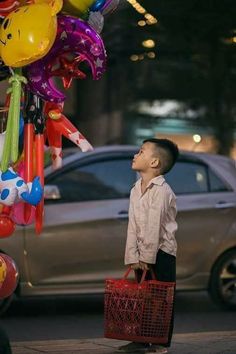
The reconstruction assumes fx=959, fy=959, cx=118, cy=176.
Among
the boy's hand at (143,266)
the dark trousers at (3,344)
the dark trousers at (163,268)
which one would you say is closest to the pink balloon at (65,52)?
the dark trousers at (3,344)

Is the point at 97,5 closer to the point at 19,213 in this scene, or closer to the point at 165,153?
the point at 19,213

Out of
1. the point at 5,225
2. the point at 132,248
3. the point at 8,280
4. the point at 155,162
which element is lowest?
the point at 8,280

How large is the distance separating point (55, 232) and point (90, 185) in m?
0.73

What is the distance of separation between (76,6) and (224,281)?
18.9 ft

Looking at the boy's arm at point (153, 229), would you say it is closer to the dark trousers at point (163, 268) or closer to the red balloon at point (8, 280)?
the dark trousers at point (163, 268)

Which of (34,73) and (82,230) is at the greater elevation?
(34,73)

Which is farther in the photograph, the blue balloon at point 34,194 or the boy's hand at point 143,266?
the boy's hand at point 143,266

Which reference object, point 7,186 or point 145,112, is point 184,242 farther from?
point 145,112

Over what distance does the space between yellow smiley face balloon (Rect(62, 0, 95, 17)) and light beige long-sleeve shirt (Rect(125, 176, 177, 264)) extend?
6.80 feet

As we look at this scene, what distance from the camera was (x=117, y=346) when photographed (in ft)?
24.3

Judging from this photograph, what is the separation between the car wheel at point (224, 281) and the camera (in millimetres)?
10328

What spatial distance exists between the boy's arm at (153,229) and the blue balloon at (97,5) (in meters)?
1.99

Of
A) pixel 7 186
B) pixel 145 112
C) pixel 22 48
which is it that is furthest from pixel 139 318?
pixel 145 112

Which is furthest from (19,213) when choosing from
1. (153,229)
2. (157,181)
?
(157,181)
